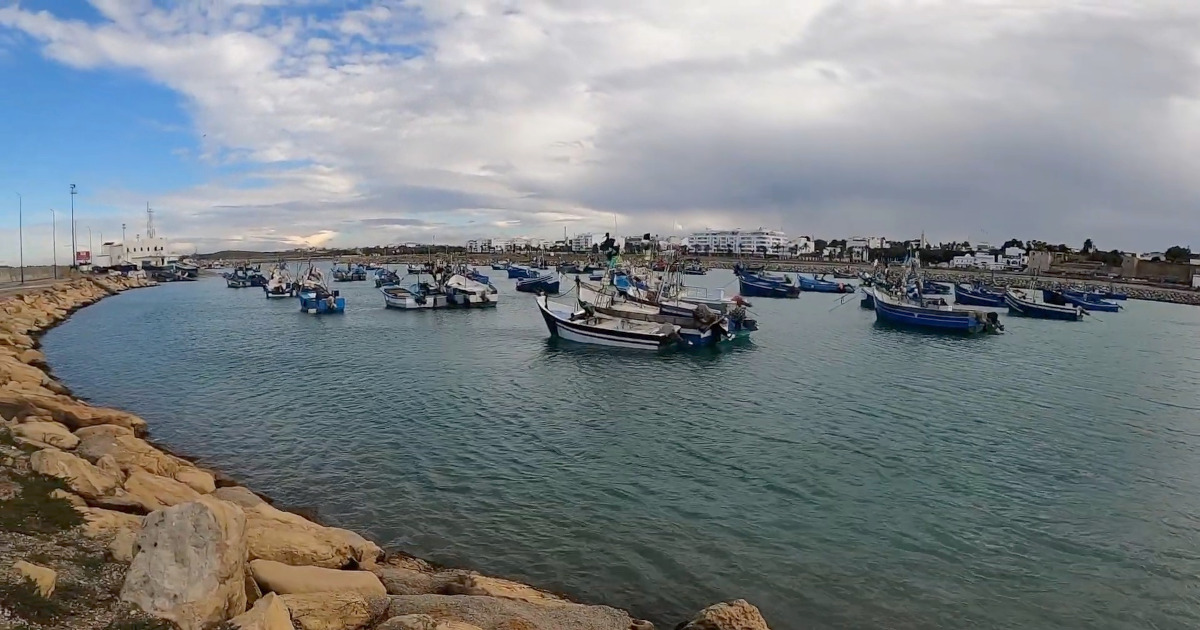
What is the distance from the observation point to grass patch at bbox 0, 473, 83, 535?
6965mm

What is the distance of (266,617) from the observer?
544 centimetres

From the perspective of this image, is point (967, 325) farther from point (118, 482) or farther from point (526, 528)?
point (118, 482)

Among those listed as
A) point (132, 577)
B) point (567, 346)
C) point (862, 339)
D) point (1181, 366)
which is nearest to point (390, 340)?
point (567, 346)

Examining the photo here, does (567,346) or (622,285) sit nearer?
(567,346)

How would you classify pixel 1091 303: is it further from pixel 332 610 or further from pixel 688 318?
pixel 332 610

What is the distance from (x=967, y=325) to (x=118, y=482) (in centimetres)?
4454

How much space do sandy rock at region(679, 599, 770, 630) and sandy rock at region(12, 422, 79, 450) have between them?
428 inches

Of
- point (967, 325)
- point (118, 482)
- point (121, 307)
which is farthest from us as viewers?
point (121, 307)

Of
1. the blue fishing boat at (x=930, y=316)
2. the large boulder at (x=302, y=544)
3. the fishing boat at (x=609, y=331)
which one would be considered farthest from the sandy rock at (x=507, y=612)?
the blue fishing boat at (x=930, y=316)

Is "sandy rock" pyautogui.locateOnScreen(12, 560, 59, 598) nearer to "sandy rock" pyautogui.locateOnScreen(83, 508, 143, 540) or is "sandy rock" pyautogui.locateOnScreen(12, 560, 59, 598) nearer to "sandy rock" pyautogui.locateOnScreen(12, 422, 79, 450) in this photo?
"sandy rock" pyautogui.locateOnScreen(83, 508, 143, 540)

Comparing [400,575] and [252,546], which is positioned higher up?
[252,546]

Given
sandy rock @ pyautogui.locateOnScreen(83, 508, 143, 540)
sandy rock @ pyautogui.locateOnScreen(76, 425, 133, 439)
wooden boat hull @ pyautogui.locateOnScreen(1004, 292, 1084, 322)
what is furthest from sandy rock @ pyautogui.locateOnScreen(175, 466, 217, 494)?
wooden boat hull @ pyautogui.locateOnScreen(1004, 292, 1084, 322)

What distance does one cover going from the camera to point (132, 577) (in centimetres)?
547

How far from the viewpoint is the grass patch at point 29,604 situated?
16.6ft
